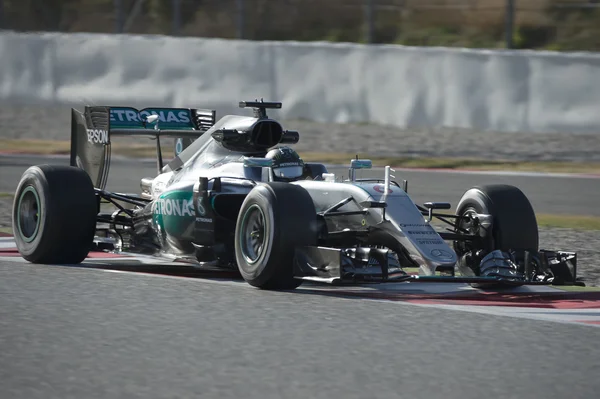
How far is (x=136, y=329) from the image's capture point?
713cm

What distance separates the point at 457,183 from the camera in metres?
17.0

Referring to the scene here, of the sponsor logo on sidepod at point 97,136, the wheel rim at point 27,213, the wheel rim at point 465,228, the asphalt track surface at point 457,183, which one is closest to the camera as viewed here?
the wheel rim at point 465,228

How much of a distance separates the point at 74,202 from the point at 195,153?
1037 millimetres

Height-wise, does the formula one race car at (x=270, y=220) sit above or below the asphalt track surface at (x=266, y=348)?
above

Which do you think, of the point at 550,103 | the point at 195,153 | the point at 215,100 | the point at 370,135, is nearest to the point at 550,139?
the point at 550,103

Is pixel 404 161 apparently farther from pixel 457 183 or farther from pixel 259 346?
pixel 259 346

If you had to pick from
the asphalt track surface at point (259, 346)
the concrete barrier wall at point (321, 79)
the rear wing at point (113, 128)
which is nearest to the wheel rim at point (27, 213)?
the rear wing at point (113, 128)

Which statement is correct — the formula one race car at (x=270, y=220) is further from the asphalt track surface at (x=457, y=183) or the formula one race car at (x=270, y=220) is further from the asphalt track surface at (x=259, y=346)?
the asphalt track surface at (x=457, y=183)

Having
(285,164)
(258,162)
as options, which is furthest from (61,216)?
(285,164)

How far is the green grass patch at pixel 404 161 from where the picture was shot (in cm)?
1873

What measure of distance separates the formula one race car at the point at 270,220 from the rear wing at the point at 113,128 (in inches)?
0.7

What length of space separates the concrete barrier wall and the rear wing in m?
8.98

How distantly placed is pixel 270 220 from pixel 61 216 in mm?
2025

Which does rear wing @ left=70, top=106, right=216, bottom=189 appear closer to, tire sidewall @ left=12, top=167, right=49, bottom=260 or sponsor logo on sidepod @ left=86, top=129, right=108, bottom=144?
sponsor logo on sidepod @ left=86, top=129, right=108, bottom=144
